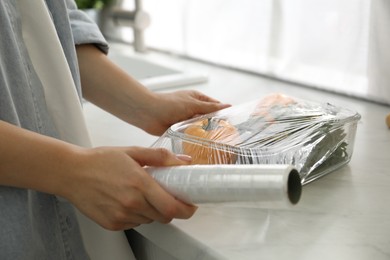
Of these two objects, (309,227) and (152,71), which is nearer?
(309,227)

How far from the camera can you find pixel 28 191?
1.95 ft

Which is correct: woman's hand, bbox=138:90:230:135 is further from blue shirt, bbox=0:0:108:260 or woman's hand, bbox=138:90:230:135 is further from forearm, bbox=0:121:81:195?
forearm, bbox=0:121:81:195

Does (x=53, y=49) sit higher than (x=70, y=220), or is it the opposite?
(x=53, y=49)

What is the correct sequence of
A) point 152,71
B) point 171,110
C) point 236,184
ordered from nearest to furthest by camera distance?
point 236,184
point 171,110
point 152,71

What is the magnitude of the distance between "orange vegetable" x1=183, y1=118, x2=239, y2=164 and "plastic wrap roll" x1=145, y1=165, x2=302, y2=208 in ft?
0.28

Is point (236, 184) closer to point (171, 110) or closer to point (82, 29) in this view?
point (171, 110)

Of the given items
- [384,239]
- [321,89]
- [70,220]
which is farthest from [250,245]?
[321,89]

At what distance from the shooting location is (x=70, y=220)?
644mm

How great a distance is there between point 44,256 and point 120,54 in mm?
1029

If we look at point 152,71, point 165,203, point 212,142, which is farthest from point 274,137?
point 152,71

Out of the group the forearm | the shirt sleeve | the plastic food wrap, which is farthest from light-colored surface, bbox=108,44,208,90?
the forearm

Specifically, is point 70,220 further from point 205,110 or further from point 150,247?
point 205,110

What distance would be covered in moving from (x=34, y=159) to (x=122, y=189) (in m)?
0.10

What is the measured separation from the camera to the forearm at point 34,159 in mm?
511
